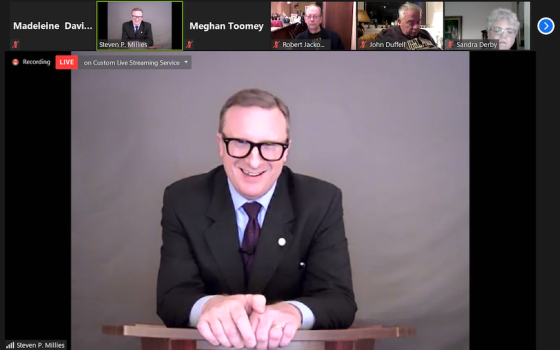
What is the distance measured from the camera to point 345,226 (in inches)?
99.0

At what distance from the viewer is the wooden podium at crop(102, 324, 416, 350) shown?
71.6 inches

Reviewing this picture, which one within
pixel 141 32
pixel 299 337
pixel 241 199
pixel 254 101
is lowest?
pixel 299 337

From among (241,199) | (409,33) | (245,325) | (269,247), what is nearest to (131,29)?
(241,199)

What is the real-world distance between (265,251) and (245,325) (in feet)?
1.47

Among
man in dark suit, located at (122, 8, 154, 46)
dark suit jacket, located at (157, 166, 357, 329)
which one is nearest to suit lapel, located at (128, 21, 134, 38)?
man in dark suit, located at (122, 8, 154, 46)

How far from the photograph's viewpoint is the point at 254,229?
7.80 ft

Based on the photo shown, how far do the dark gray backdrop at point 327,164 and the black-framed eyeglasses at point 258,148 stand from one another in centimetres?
15

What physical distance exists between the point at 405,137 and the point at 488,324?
106 centimetres

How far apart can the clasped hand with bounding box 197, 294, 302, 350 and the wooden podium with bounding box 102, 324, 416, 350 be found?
46 mm

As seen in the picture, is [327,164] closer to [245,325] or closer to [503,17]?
[245,325]

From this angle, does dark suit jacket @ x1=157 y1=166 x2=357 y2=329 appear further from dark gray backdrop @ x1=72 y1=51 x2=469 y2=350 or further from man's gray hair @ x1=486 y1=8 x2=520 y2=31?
man's gray hair @ x1=486 y1=8 x2=520 y2=31

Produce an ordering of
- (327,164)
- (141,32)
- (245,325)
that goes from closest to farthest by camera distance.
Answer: (245,325), (141,32), (327,164)

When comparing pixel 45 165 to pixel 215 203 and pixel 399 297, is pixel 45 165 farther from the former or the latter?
pixel 399 297
